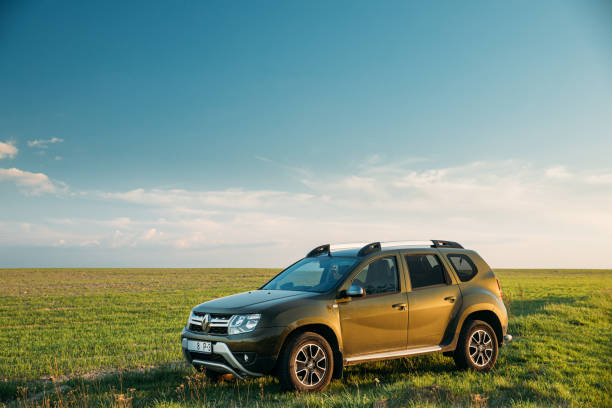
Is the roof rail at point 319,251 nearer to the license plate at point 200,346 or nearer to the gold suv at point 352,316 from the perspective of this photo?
the gold suv at point 352,316

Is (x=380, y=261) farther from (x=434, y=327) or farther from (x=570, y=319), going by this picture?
(x=570, y=319)

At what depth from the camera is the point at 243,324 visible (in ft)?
22.2

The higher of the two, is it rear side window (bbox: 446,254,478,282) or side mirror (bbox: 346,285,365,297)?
rear side window (bbox: 446,254,478,282)

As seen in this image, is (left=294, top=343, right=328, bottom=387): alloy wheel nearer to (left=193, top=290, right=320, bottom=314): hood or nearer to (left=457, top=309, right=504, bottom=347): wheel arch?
Result: (left=193, top=290, right=320, bottom=314): hood

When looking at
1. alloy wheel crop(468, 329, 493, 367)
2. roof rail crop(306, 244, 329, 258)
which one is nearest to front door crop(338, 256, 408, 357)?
roof rail crop(306, 244, 329, 258)

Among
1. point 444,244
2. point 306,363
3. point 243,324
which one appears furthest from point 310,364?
point 444,244

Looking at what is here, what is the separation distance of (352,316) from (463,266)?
2567 millimetres

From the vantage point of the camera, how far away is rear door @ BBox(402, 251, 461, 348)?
784 centimetres

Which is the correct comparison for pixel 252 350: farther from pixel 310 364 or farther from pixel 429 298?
pixel 429 298

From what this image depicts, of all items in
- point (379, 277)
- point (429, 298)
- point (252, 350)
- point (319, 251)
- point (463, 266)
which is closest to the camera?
point (252, 350)

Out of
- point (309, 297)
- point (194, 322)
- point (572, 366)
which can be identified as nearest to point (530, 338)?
point (572, 366)

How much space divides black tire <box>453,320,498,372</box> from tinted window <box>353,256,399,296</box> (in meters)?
1.51

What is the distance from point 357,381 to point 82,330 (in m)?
12.9

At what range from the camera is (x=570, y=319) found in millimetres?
15281
